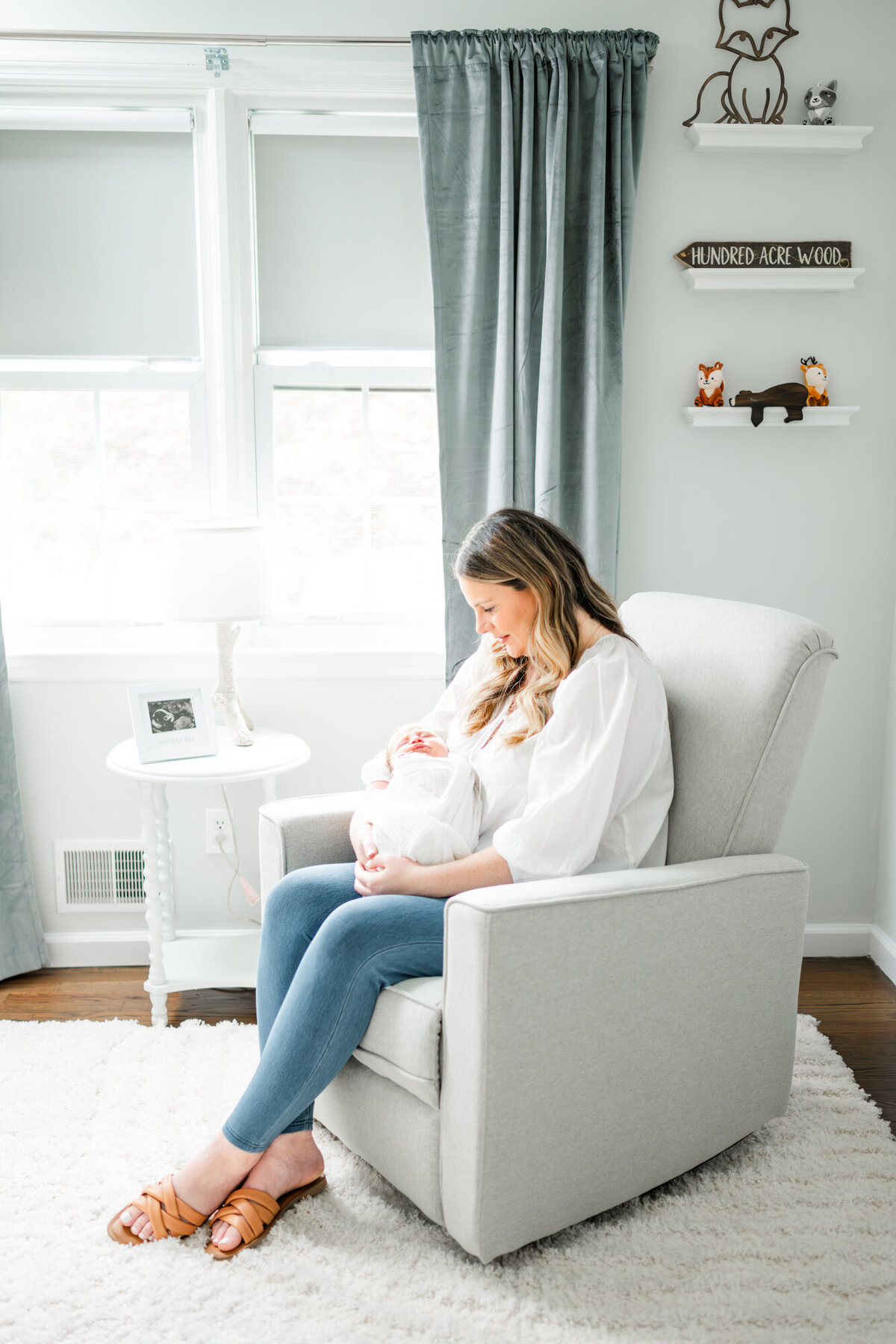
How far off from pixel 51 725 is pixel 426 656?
960 mm

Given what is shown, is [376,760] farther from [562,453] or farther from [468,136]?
[468,136]

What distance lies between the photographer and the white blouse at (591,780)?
1630 mm

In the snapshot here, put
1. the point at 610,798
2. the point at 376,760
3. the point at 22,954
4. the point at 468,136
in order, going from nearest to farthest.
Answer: the point at 610,798 < the point at 376,760 < the point at 468,136 < the point at 22,954

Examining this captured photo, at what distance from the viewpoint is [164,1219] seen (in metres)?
1.61

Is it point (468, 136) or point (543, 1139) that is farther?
point (468, 136)

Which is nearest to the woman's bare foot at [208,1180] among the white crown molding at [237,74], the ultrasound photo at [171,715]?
the ultrasound photo at [171,715]

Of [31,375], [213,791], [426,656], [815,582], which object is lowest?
[213,791]

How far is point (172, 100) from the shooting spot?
8.16 ft

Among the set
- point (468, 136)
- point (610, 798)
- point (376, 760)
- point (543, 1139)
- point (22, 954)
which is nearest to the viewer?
point (543, 1139)

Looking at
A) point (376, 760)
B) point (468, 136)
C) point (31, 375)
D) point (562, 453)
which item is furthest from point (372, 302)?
point (376, 760)

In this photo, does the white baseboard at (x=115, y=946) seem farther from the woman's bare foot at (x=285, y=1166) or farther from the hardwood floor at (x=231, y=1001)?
the woman's bare foot at (x=285, y=1166)

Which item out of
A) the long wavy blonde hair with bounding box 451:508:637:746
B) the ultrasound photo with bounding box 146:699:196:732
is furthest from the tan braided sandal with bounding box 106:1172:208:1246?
the ultrasound photo with bounding box 146:699:196:732

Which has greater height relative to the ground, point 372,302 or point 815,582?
point 372,302

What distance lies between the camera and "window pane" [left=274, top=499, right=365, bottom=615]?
2.71 m
